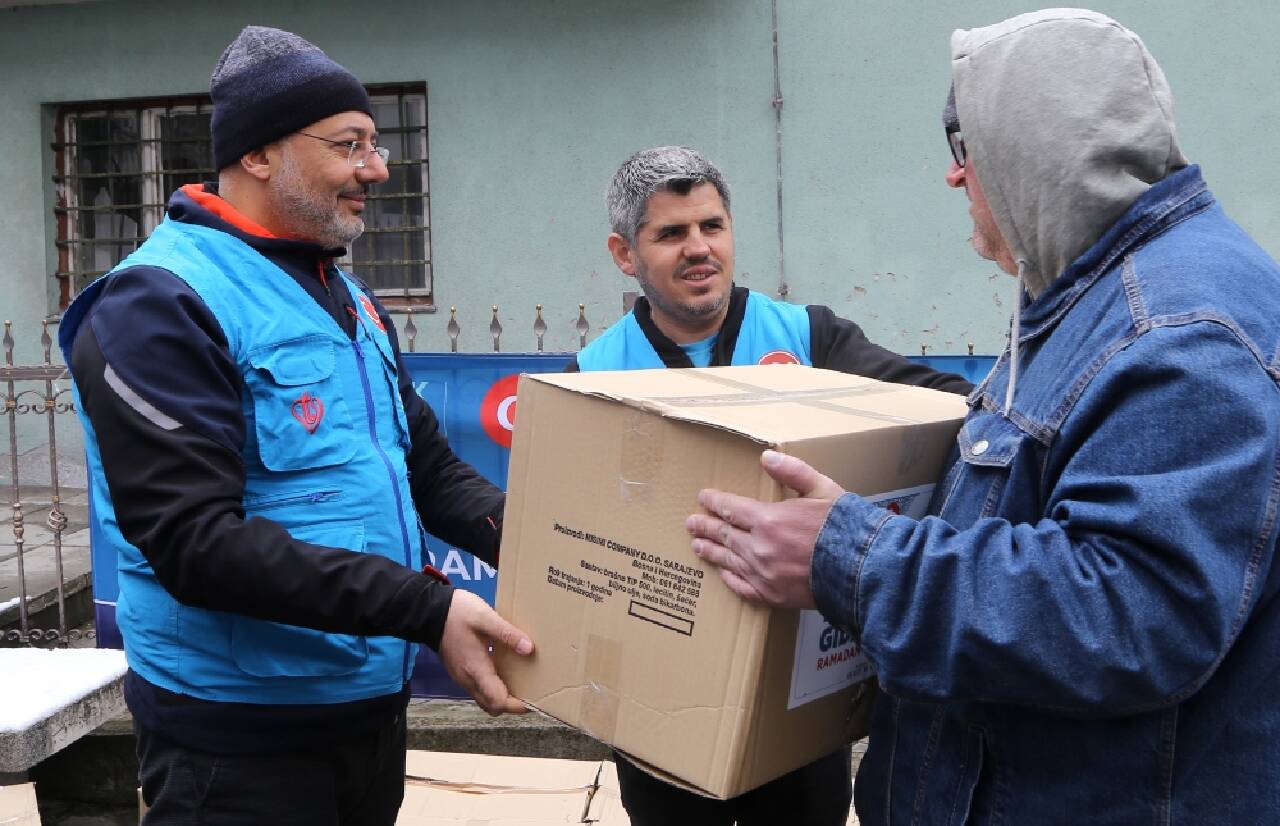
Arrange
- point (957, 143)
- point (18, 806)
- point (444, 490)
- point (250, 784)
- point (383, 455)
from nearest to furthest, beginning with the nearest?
point (957, 143)
point (250, 784)
point (383, 455)
point (444, 490)
point (18, 806)

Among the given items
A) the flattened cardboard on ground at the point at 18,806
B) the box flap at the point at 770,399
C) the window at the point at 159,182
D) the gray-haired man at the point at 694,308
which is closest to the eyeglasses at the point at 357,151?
the gray-haired man at the point at 694,308

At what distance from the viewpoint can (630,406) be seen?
1362mm

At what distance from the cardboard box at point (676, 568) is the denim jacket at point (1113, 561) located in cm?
11

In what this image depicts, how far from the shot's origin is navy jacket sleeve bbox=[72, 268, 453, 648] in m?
1.59

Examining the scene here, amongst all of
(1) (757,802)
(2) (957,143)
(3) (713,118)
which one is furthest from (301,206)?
(3) (713,118)

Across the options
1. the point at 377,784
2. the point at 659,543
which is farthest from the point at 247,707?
the point at 659,543

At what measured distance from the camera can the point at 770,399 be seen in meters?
1.48

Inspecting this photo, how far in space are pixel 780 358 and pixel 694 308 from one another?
0.76ft

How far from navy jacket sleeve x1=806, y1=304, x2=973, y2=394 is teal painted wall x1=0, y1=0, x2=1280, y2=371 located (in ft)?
14.0

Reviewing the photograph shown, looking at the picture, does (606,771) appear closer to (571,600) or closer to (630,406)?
(571,600)

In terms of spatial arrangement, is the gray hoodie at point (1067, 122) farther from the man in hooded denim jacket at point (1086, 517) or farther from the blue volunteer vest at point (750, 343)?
the blue volunteer vest at point (750, 343)

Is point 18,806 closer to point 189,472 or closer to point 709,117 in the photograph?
point 189,472

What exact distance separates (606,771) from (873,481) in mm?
1870

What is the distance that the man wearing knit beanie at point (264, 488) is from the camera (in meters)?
1.61
